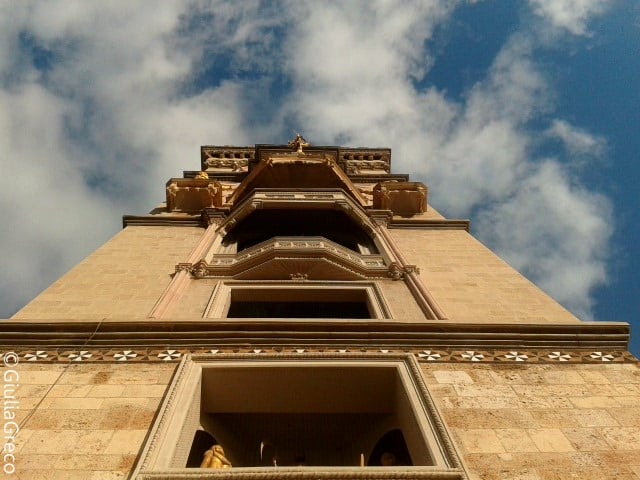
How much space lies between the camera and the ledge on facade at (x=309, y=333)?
956cm

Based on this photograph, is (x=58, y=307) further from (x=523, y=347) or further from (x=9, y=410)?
(x=523, y=347)

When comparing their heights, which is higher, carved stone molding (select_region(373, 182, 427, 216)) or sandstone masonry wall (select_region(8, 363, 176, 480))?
carved stone molding (select_region(373, 182, 427, 216))

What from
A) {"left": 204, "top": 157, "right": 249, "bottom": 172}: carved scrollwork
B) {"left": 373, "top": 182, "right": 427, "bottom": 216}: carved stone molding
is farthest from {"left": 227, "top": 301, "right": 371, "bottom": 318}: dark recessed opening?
{"left": 204, "top": 157, "right": 249, "bottom": 172}: carved scrollwork

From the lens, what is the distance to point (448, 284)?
13672 millimetres

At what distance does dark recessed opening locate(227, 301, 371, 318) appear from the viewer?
1350 centimetres

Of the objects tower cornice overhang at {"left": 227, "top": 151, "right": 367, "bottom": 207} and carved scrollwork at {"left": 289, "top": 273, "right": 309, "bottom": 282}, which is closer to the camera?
carved scrollwork at {"left": 289, "top": 273, "right": 309, "bottom": 282}

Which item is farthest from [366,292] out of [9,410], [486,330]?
[9,410]

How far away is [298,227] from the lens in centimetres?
2041

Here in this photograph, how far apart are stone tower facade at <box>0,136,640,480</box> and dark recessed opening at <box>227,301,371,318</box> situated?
0.04 metres

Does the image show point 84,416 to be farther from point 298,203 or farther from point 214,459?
point 298,203

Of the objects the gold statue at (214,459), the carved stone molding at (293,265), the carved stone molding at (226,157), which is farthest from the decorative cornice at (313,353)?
the carved stone molding at (226,157)

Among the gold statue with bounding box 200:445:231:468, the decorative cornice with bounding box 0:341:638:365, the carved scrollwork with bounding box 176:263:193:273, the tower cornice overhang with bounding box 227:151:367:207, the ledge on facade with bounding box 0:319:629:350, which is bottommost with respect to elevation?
the gold statue with bounding box 200:445:231:468

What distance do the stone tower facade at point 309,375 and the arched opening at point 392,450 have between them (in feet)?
0.09

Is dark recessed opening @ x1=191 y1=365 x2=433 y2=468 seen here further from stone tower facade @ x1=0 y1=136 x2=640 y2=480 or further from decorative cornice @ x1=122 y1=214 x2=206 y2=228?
decorative cornice @ x1=122 y1=214 x2=206 y2=228
